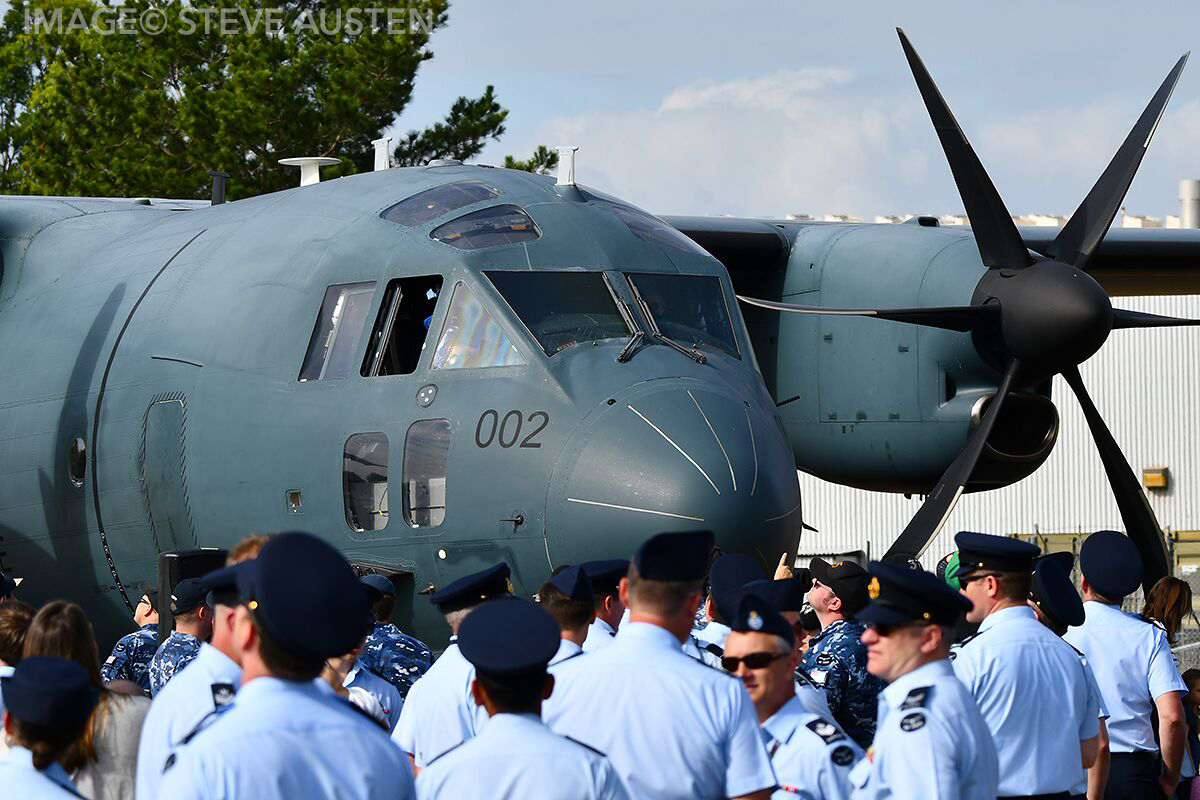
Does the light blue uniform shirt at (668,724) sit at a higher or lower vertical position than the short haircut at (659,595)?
lower

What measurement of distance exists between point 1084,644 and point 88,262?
24.2 feet

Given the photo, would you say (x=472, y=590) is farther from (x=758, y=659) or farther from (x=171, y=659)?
(x=171, y=659)

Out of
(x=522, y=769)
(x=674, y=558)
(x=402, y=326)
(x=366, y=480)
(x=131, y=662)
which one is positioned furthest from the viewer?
(x=402, y=326)

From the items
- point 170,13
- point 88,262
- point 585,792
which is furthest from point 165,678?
point 170,13

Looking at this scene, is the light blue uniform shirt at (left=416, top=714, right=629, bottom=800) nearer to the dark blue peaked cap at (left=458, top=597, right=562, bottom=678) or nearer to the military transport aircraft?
the dark blue peaked cap at (left=458, top=597, right=562, bottom=678)

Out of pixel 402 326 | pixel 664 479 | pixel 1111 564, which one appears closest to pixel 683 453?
pixel 664 479

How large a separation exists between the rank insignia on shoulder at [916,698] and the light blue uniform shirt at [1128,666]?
11.0 feet

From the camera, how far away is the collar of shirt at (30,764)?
4.13 metres

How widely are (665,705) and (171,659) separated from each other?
312cm

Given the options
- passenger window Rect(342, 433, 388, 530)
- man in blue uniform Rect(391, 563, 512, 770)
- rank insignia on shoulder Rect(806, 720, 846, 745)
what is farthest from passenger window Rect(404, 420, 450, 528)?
rank insignia on shoulder Rect(806, 720, 846, 745)

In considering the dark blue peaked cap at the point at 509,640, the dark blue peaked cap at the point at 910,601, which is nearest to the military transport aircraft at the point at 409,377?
the dark blue peaked cap at the point at 910,601

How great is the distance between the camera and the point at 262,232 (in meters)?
10.3

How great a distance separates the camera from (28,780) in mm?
4078

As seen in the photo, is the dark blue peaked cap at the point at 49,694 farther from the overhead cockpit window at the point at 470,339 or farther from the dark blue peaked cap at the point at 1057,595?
the overhead cockpit window at the point at 470,339
